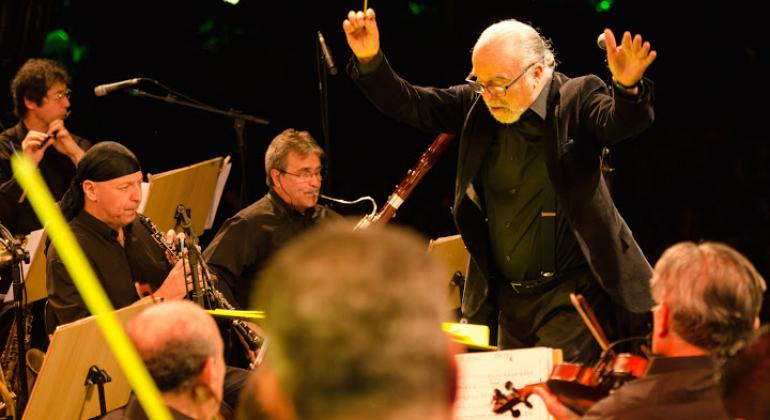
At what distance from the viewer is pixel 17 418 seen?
3.98 metres

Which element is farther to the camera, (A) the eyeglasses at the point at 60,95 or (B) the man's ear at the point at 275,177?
(A) the eyeglasses at the point at 60,95

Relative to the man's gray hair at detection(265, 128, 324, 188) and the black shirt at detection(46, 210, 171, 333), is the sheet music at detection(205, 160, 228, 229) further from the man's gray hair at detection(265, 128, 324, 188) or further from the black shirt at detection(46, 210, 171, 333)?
the black shirt at detection(46, 210, 171, 333)

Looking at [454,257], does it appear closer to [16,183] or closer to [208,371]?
[16,183]

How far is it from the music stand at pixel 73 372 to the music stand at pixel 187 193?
129 cm

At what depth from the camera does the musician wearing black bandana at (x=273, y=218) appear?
4.42 metres

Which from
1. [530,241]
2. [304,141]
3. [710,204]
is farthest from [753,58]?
[530,241]

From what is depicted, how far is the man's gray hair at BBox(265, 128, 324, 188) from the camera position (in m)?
4.67

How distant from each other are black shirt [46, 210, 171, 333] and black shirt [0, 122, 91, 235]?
616mm

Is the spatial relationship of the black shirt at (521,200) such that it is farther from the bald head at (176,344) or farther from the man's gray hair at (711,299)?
the bald head at (176,344)

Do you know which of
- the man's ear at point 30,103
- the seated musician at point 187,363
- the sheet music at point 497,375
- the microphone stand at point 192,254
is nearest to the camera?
the seated musician at point 187,363

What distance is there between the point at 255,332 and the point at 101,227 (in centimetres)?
72

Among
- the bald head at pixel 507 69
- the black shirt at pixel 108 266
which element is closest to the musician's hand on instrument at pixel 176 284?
the black shirt at pixel 108 266

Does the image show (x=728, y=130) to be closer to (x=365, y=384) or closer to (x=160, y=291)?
(x=160, y=291)

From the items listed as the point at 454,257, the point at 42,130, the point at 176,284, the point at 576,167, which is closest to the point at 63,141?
the point at 42,130
